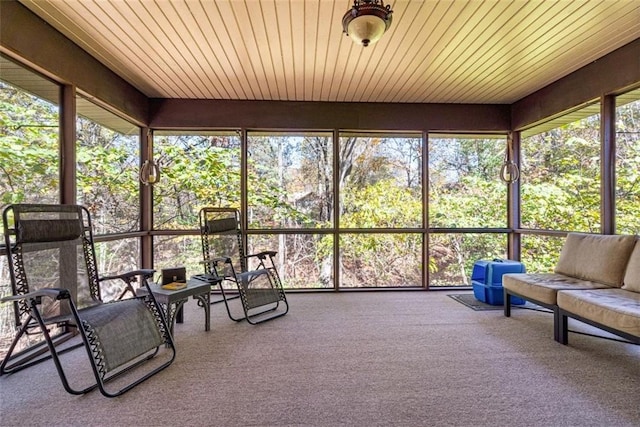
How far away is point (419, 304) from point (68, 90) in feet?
14.3

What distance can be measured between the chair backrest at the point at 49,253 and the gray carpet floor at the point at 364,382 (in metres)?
0.57

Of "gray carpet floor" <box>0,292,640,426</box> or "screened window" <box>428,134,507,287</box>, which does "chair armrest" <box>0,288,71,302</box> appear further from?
"screened window" <box>428,134,507,287</box>

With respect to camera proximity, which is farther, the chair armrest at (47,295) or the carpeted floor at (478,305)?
the carpeted floor at (478,305)

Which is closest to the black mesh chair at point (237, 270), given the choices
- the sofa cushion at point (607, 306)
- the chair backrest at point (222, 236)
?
the chair backrest at point (222, 236)

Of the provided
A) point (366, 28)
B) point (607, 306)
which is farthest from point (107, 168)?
point (607, 306)

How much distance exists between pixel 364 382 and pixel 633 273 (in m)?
2.55

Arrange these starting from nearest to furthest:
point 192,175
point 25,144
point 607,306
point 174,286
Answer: point 607,306, point 25,144, point 174,286, point 192,175

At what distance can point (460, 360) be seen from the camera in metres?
2.38

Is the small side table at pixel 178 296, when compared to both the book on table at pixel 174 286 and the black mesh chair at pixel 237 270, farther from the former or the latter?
the black mesh chair at pixel 237 270

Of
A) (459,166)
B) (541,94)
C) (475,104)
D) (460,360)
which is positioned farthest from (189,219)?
(541,94)

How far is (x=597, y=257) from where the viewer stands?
3.02 m

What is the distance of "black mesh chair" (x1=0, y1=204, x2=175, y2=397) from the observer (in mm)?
1956

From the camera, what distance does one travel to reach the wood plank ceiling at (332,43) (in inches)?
94.4

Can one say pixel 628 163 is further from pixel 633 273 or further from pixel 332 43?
pixel 332 43
